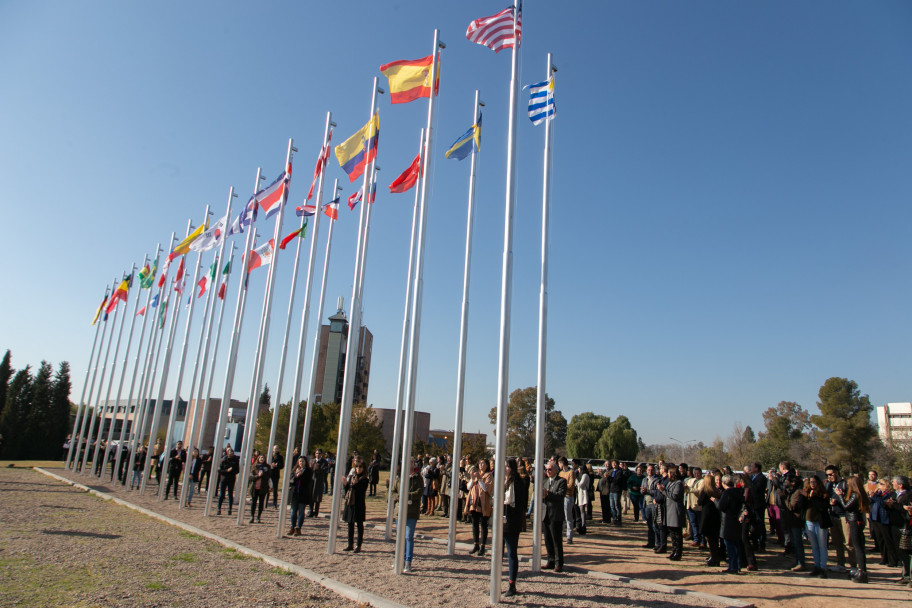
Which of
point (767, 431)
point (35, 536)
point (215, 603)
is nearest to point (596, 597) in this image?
point (215, 603)

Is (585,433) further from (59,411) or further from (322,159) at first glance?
(59,411)

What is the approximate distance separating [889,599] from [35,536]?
16970 mm

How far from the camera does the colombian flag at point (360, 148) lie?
46.1ft

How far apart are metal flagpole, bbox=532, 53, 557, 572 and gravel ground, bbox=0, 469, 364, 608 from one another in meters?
3.85

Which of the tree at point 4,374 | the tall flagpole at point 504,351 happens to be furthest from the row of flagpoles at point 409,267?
the tree at point 4,374

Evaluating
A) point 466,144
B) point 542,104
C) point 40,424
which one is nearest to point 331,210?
point 466,144

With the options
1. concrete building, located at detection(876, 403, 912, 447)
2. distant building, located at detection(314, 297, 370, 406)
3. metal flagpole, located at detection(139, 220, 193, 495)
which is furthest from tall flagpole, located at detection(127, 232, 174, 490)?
concrete building, located at detection(876, 403, 912, 447)

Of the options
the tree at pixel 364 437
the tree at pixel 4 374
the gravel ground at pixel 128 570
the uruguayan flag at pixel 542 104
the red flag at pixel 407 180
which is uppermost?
the uruguayan flag at pixel 542 104

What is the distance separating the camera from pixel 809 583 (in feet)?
31.9

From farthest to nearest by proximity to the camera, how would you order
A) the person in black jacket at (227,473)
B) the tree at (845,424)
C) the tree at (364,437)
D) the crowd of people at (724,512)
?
the tree at (845,424), the tree at (364,437), the person in black jacket at (227,473), the crowd of people at (724,512)

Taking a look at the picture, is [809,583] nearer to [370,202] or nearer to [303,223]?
[370,202]

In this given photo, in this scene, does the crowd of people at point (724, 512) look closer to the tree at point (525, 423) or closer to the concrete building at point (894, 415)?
the tree at point (525, 423)

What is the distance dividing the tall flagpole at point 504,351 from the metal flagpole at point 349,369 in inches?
138

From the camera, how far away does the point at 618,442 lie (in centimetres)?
6694
